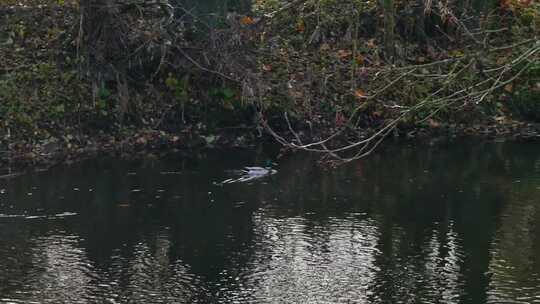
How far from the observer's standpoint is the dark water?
12.5m

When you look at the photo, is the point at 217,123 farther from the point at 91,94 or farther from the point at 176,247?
the point at 176,247

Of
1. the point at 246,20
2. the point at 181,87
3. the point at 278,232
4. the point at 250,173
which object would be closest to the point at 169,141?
the point at 181,87

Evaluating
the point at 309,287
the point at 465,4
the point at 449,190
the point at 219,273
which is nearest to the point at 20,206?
the point at 219,273

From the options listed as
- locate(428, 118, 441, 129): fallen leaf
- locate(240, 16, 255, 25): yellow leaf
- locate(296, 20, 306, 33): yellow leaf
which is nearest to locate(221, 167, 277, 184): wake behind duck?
locate(240, 16, 255, 25): yellow leaf

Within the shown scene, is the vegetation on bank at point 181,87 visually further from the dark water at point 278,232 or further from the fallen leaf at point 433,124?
the dark water at point 278,232

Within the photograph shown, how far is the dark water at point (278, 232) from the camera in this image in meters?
12.5

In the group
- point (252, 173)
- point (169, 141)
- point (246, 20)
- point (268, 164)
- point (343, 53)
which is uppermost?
point (246, 20)

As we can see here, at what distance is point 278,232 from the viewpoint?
14.9 m

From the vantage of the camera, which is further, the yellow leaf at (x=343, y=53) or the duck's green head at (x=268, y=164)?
the yellow leaf at (x=343, y=53)

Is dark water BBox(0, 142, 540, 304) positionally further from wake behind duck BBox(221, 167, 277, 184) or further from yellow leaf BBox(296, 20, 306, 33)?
yellow leaf BBox(296, 20, 306, 33)

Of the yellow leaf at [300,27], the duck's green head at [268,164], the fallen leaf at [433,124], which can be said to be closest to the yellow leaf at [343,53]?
the yellow leaf at [300,27]

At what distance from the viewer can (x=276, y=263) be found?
531 inches

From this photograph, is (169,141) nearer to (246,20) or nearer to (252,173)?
(246,20)

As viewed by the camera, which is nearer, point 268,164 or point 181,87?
point 268,164
